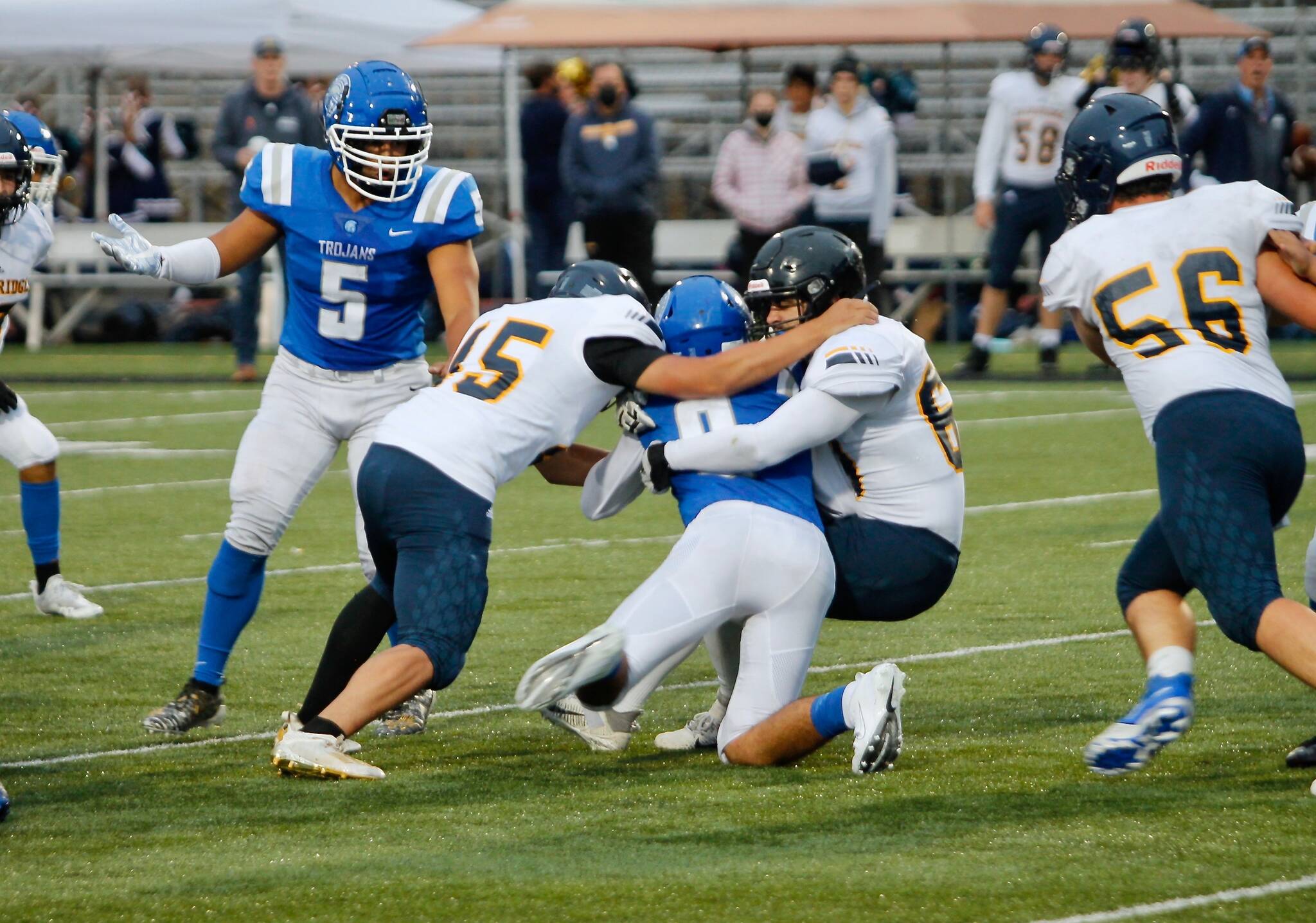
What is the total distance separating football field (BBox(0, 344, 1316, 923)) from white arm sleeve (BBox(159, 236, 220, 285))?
1.11m

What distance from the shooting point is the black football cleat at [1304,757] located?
4.17 m

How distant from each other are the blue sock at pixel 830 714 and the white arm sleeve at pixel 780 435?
0.54 metres

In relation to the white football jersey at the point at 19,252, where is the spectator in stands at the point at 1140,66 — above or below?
above

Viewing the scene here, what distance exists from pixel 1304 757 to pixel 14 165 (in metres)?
4.03

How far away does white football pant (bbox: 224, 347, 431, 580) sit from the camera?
491cm

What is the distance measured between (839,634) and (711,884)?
8.63ft

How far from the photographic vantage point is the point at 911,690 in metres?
5.17

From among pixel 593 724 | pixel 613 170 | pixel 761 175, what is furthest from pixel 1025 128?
pixel 593 724

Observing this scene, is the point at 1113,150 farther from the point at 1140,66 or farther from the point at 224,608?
the point at 1140,66

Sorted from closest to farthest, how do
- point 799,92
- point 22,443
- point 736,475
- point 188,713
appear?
point 736,475
point 188,713
point 22,443
point 799,92

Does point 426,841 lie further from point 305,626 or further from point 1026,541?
point 1026,541

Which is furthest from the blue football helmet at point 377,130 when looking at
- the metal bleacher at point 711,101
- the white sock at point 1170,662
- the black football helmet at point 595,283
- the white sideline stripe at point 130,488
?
the metal bleacher at point 711,101

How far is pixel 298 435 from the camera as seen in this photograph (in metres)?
5.00

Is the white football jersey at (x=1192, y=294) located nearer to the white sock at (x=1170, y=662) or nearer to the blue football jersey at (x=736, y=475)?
the white sock at (x=1170, y=662)
